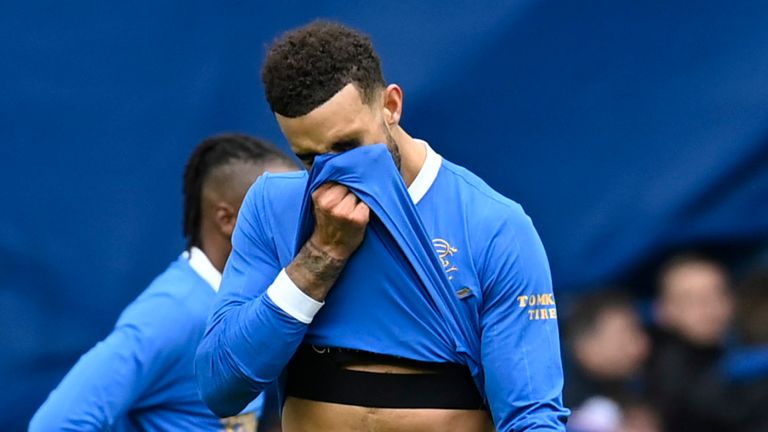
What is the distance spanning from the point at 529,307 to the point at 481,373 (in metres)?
0.16

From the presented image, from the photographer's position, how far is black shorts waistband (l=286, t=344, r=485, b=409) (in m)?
2.72

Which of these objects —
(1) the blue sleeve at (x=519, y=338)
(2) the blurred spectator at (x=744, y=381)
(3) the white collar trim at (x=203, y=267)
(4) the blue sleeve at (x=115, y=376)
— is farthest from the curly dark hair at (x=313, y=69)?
(2) the blurred spectator at (x=744, y=381)

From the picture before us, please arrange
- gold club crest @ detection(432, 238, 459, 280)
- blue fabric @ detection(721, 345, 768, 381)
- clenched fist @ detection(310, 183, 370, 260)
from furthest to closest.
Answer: blue fabric @ detection(721, 345, 768, 381) < gold club crest @ detection(432, 238, 459, 280) < clenched fist @ detection(310, 183, 370, 260)

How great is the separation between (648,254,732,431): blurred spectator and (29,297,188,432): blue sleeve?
1682 mm

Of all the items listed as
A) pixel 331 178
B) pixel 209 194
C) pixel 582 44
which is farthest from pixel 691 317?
pixel 331 178

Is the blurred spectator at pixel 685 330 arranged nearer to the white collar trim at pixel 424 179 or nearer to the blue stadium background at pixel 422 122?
the blue stadium background at pixel 422 122

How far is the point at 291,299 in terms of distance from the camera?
261cm

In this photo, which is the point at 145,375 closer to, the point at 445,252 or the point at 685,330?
the point at 445,252

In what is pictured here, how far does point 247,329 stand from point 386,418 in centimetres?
33

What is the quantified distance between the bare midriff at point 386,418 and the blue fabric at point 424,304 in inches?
2.2

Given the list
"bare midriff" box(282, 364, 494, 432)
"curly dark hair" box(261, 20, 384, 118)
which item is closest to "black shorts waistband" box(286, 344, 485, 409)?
"bare midriff" box(282, 364, 494, 432)

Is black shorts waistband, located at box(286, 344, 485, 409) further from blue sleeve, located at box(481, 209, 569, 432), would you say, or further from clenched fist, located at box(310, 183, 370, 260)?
clenched fist, located at box(310, 183, 370, 260)

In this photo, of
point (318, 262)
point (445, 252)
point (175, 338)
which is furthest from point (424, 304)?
point (175, 338)

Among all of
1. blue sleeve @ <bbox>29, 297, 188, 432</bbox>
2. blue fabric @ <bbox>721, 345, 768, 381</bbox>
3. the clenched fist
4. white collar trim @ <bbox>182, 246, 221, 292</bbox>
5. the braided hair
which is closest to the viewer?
the clenched fist
